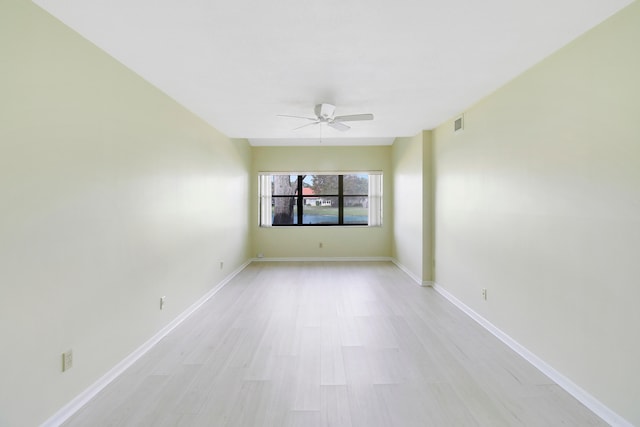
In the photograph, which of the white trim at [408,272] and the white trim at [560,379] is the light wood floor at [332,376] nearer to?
the white trim at [560,379]

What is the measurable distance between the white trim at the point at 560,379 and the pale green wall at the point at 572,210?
40 millimetres

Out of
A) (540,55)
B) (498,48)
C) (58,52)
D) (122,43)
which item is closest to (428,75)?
(498,48)

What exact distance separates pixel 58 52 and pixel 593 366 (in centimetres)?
377

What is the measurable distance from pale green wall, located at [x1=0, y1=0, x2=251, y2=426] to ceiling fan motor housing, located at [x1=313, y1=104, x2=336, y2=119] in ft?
5.01

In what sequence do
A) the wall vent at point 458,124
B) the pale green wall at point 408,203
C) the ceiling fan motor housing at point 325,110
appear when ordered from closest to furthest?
the ceiling fan motor housing at point 325,110, the wall vent at point 458,124, the pale green wall at point 408,203

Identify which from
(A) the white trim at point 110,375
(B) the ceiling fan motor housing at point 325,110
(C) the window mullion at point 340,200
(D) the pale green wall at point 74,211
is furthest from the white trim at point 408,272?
(D) the pale green wall at point 74,211

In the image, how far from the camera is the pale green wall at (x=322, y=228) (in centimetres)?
616

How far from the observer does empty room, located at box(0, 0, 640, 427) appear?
5.08ft

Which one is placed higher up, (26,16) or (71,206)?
(26,16)

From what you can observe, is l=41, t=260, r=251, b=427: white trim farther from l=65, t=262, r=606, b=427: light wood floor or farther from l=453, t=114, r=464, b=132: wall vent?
l=453, t=114, r=464, b=132: wall vent

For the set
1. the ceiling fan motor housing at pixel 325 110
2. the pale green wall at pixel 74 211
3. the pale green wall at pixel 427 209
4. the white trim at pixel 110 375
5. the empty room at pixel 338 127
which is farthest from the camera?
the pale green wall at pixel 427 209

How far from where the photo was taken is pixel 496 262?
9.01 ft

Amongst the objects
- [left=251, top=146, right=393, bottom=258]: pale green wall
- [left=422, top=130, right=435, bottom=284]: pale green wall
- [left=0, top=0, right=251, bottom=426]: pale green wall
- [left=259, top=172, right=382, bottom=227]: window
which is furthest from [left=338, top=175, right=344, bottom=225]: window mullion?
[left=0, top=0, right=251, bottom=426]: pale green wall

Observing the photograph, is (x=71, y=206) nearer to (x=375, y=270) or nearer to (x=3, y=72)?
(x=3, y=72)
